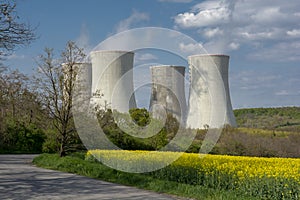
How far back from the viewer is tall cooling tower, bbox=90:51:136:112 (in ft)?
62.5

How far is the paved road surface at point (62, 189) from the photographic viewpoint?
306 inches

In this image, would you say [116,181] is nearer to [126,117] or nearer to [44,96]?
[44,96]

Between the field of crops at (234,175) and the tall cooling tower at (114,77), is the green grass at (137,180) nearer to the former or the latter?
the field of crops at (234,175)

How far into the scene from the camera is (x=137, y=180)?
9.80 m

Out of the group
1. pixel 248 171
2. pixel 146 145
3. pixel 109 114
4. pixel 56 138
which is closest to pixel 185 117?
pixel 146 145

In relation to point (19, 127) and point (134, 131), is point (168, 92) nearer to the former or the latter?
point (134, 131)

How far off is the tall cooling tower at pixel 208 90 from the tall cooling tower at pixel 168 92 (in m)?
0.82

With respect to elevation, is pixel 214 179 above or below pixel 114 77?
below

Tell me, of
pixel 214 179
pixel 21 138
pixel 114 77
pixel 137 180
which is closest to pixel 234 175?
pixel 214 179

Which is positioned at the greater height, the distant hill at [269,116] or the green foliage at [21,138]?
the distant hill at [269,116]

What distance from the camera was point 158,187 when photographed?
28.9 feet

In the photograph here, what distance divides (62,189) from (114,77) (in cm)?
1105

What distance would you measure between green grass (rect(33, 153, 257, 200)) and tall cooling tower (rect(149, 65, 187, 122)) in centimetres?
811

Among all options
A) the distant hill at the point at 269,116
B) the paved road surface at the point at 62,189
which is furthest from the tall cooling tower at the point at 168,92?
the distant hill at the point at 269,116
